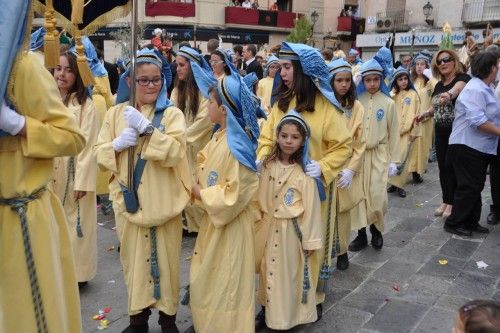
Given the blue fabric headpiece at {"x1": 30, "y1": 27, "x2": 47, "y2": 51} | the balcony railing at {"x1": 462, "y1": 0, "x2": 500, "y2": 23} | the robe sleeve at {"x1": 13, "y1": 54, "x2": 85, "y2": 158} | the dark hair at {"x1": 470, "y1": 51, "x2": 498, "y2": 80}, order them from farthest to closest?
the balcony railing at {"x1": 462, "y1": 0, "x2": 500, "y2": 23}, the dark hair at {"x1": 470, "y1": 51, "x2": 498, "y2": 80}, the blue fabric headpiece at {"x1": 30, "y1": 27, "x2": 47, "y2": 51}, the robe sleeve at {"x1": 13, "y1": 54, "x2": 85, "y2": 158}

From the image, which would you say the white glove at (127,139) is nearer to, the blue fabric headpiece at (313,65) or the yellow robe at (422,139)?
the blue fabric headpiece at (313,65)

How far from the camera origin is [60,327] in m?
2.51

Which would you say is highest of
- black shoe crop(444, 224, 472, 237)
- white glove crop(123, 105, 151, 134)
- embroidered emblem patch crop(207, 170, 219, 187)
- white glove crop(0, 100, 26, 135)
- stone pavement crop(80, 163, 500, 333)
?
white glove crop(0, 100, 26, 135)

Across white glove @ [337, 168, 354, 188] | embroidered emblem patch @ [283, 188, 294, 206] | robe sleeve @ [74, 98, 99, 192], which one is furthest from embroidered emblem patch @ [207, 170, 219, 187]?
white glove @ [337, 168, 354, 188]

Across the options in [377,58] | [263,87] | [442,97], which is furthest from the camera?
[263,87]

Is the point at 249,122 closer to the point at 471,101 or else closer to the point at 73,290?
the point at 73,290

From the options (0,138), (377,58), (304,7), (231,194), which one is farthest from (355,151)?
(304,7)

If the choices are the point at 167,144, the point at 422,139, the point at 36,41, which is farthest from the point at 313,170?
the point at 422,139

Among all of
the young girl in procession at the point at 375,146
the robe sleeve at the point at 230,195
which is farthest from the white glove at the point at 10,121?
the young girl in procession at the point at 375,146

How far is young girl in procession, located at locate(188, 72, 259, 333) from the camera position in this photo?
3.29m

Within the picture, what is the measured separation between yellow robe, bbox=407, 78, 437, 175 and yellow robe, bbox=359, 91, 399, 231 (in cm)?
330

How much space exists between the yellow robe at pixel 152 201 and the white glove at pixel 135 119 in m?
0.10

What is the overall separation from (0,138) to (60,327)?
966mm

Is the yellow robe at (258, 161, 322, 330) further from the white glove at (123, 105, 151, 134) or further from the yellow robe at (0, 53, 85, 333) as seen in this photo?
the yellow robe at (0, 53, 85, 333)
